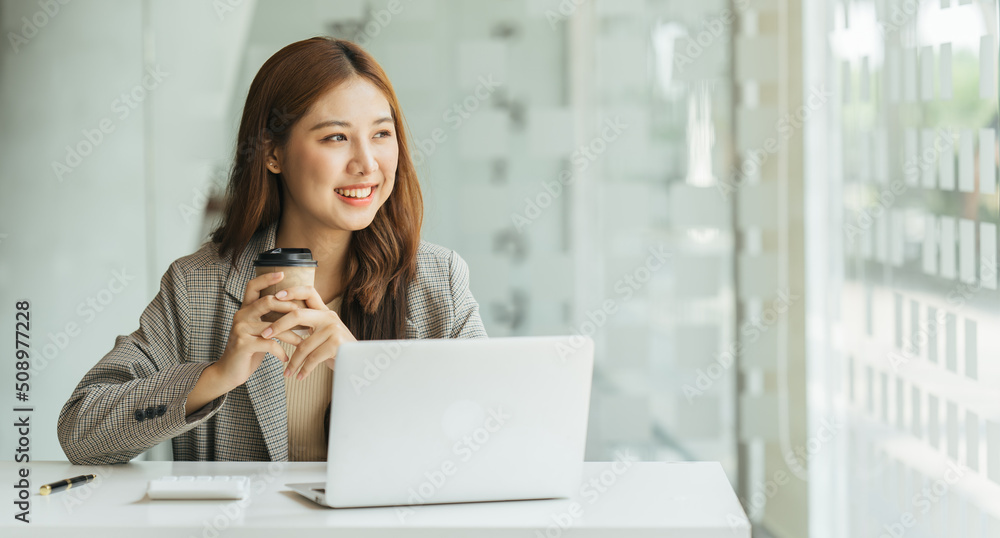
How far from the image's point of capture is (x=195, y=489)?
116 centimetres

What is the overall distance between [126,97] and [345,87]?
1.38 metres

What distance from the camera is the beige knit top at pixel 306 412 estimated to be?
5.58ft

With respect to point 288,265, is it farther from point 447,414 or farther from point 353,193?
point 353,193

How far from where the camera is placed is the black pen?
119 cm

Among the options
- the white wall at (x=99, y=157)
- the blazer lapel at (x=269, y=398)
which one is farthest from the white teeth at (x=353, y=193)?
the white wall at (x=99, y=157)

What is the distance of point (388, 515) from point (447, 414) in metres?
0.15

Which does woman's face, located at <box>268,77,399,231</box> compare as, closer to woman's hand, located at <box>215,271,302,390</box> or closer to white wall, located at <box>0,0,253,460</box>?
woman's hand, located at <box>215,271,302,390</box>

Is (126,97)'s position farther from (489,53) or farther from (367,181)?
(367,181)

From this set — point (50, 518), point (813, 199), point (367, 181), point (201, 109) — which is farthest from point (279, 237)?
point (813, 199)

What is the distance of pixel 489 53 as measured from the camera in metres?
2.78

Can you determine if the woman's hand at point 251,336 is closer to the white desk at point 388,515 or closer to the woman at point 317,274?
the woman at point 317,274

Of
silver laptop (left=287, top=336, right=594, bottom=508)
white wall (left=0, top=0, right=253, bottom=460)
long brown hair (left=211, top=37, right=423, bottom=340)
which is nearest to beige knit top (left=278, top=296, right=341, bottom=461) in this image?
long brown hair (left=211, top=37, right=423, bottom=340)

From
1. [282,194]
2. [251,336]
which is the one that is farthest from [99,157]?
[251,336]

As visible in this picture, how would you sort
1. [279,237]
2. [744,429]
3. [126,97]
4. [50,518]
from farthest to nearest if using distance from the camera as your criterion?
[744,429] → [126,97] → [279,237] → [50,518]
